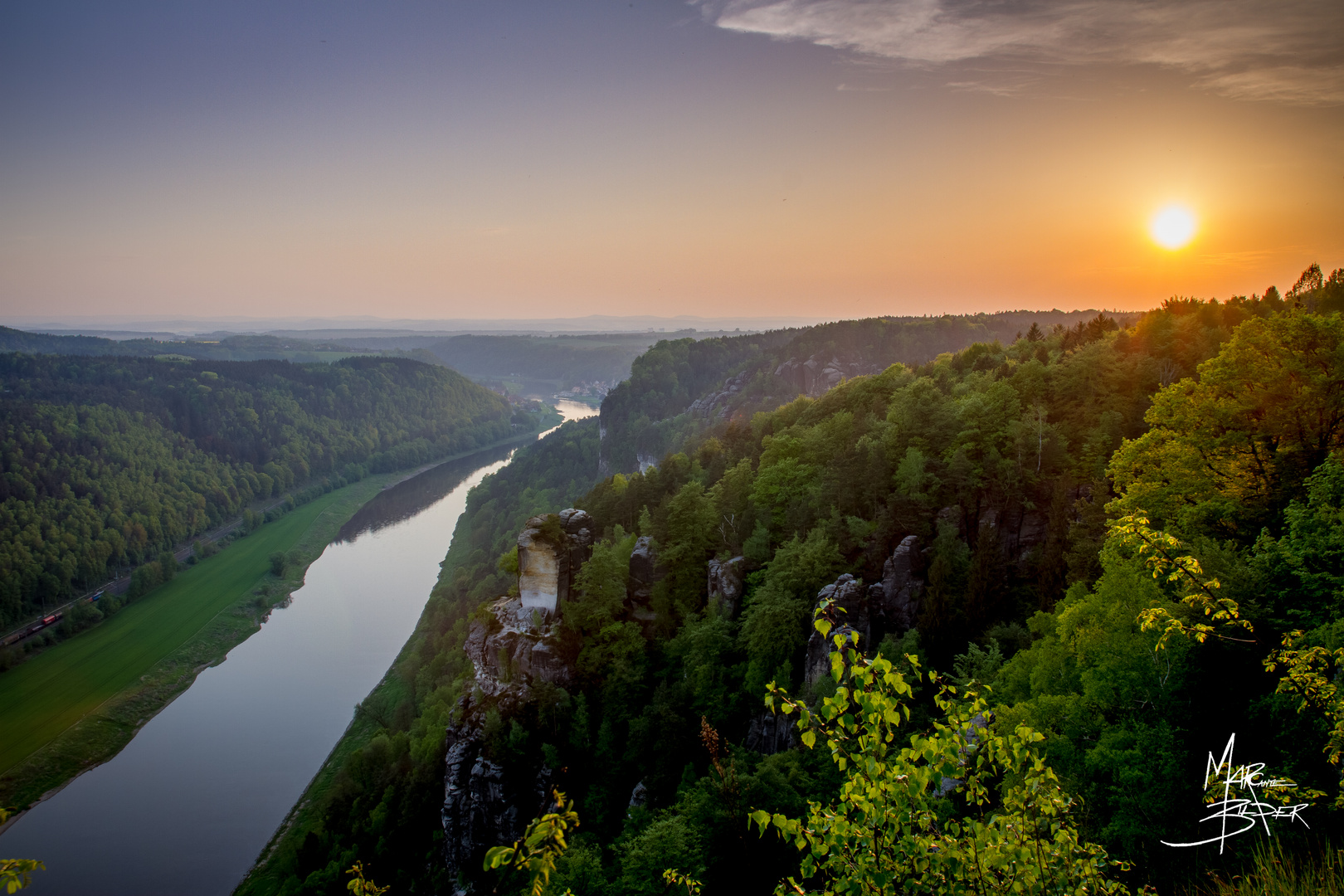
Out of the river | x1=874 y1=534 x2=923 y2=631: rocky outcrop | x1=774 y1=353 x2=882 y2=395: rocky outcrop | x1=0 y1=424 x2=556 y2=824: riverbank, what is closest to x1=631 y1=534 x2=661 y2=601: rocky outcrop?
x1=874 y1=534 x2=923 y2=631: rocky outcrop

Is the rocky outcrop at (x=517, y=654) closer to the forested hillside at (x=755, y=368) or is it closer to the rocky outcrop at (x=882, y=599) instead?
the rocky outcrop at (x=882, y=599)

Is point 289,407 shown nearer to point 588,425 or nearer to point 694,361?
point 588,425

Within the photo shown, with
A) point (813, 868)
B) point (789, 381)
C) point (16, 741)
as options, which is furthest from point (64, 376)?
point (813, 868)

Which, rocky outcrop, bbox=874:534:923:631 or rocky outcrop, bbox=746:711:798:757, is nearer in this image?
rocky outcrop, bbox=746:711:798:757

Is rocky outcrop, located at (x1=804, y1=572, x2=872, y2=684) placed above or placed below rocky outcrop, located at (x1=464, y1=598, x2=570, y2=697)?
above

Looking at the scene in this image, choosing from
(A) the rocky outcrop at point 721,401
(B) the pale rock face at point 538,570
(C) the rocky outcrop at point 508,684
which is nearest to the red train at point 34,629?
(C) the rocky outcrop at point 508,684

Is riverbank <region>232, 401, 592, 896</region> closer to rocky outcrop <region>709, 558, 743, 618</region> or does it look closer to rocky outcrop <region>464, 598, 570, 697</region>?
rocky outcrop <region>464, 598, 570, 697</region>
